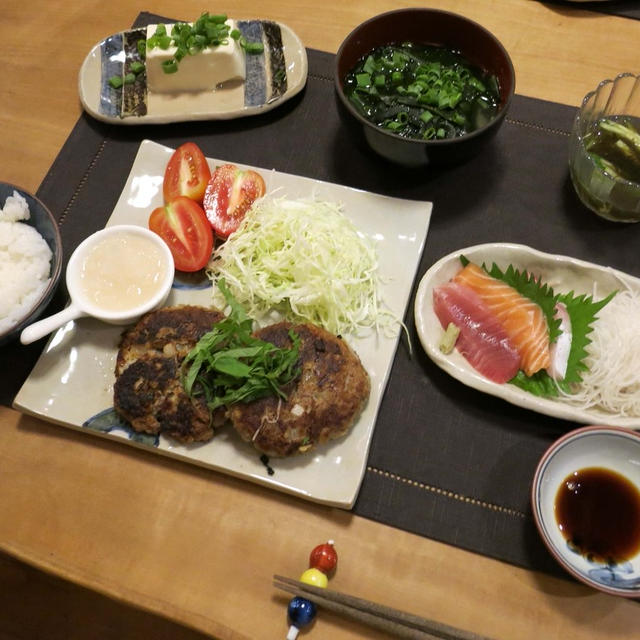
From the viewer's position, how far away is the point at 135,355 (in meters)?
2.17

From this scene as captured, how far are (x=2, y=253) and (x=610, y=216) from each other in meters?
2.37

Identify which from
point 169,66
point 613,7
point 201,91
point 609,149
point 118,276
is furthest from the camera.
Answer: point 613,7

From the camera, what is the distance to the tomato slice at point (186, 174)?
2.50 meters

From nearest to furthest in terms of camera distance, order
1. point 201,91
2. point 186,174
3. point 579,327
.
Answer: point 579,327 → point 186,174 → point 201,91

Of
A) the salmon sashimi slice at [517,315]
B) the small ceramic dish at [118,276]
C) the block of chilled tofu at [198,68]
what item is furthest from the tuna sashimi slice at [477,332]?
the block of chilled tofu at [198,68]

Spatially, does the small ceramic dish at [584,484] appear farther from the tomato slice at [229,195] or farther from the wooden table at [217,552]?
the tomato slice at [229,195]

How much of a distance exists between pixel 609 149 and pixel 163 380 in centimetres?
193

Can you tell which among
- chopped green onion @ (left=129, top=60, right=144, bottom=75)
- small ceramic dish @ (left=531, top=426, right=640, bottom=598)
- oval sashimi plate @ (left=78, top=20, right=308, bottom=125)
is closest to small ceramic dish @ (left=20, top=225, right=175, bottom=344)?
oval sashimi plate @ (left=78, top=20, right=308, bottom=125)

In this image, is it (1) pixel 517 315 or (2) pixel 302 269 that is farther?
(2) pixel 302 269

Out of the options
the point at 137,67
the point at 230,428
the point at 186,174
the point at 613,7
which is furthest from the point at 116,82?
the point at 613,7

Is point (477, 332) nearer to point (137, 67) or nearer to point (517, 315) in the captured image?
point (517, 315)

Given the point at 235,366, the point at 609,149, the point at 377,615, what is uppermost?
the point at 609,149

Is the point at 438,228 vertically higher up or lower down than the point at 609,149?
lower down

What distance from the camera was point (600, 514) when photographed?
6.23 feet
